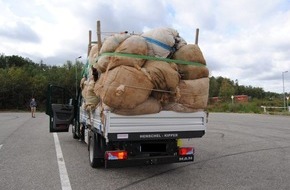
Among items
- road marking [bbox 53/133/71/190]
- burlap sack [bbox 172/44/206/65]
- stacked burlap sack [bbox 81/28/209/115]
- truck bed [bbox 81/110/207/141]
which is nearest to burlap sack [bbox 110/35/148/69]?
stacked burlap sack [bbox 81/28/209/115]

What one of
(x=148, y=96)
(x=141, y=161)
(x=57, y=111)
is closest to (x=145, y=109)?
(x=148, y=96)

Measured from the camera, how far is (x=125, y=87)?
6602mm

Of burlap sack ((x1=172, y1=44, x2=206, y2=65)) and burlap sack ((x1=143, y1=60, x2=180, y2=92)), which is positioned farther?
burlap sack ((x1=172, y1=44, x2=206, y2=65))

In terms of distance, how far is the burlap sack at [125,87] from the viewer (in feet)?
21.7

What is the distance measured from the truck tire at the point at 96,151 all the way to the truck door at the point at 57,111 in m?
4.00

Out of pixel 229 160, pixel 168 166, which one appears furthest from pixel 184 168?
pixel 229 160

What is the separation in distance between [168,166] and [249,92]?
118 m

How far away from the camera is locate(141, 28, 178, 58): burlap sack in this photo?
7.16 meters

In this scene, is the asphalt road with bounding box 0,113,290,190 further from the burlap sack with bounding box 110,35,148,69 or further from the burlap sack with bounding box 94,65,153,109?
the burlap sack with bounding box 110,35,148,69

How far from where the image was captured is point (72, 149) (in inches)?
451

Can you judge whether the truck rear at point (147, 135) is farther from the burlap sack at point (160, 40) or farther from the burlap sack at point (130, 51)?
the burlap sack at point (160, 40)

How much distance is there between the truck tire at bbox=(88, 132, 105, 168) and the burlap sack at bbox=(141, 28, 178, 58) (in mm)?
2099

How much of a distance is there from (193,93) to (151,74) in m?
1.00

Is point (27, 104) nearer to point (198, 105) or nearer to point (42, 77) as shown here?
point (42, 77)
